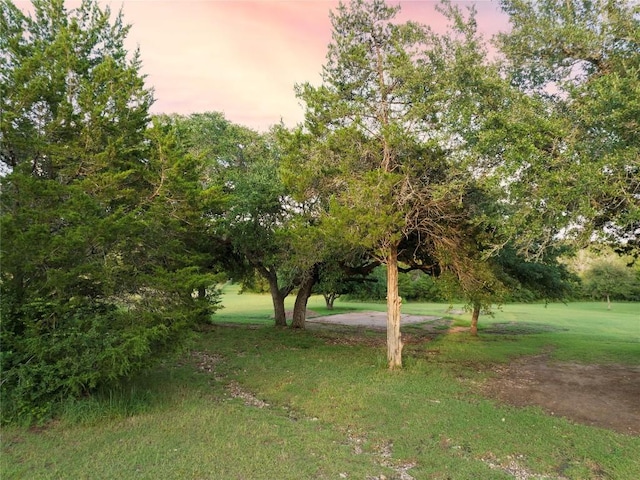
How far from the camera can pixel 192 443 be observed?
6.05 m

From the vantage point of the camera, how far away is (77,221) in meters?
6.75

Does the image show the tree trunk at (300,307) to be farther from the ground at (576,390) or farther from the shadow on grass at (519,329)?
the shadow on grass at (519,329)

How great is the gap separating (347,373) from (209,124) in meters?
11.0

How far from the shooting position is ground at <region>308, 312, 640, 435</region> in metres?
8.23

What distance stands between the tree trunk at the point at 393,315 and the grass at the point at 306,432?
41 cm

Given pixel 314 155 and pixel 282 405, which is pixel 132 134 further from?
pixel 282 405

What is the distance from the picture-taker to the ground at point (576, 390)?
27.0ft

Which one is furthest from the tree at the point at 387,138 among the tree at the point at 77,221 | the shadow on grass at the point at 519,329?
the shadow on grass at the point at 519,329

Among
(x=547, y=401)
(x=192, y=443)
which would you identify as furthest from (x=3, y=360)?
(x=547, y=401)

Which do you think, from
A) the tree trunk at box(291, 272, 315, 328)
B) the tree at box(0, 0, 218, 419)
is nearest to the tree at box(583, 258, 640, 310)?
the tree trunk at box(291, 272, 315, 328)

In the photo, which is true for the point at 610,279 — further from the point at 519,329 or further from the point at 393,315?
the point at 393,315

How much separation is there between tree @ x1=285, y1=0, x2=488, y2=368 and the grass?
306cm

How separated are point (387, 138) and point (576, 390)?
832 cm

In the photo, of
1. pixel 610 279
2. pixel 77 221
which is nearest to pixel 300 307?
pixel 77 221
